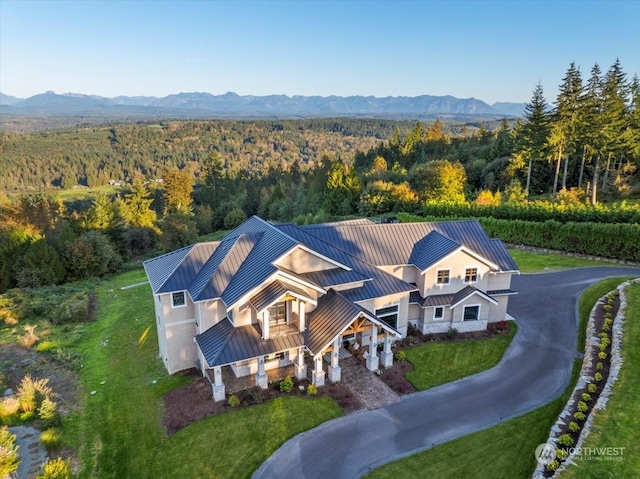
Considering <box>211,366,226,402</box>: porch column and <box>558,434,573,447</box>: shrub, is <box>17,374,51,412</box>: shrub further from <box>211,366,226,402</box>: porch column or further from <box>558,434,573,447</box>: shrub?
<box>558,434,573,447</box>: shrub

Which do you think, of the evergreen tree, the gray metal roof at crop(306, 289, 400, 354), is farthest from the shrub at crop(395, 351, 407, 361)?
the evergreen tree

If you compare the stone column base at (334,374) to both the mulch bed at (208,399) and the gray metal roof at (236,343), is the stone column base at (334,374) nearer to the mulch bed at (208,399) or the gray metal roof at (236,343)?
the mulch bed at (208,399)

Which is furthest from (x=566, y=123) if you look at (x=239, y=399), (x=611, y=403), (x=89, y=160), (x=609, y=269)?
(x=89, y=160)

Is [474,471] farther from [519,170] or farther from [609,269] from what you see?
[519,170]

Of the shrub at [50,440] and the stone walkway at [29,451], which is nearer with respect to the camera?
the stone walkway at [29,451]

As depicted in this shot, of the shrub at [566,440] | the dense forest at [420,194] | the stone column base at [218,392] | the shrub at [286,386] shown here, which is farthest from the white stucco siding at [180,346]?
the dense forest at [420,194]

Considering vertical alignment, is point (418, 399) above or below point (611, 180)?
below
